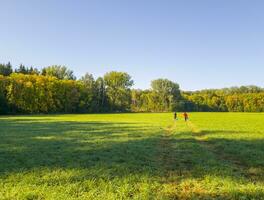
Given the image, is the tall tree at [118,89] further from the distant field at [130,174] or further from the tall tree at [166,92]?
the distant field at [130,174]

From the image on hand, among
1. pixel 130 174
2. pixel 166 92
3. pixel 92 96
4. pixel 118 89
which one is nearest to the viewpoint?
pixel 130 174

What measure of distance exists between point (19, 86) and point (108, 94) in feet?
135

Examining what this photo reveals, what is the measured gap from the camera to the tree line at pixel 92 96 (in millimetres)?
97188

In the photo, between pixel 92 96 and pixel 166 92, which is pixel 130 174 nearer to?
pixel 92 96

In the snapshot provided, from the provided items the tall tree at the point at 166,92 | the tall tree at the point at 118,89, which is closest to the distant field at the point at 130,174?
the tall tree at the point at 118,89

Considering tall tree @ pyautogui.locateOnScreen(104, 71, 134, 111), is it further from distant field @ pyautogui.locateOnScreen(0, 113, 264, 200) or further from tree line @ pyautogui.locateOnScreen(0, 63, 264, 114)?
distant field @ pyautogui.locateOnScreen(0, 113, 264, 200)

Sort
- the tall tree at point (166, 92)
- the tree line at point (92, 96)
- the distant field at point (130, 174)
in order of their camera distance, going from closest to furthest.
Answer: the distant field at point (130, 174) < the tree line at point (92, 96) < the tall tree at point (166, 92)

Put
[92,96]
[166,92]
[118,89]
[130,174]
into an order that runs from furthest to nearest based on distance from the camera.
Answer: [166,92]
[118,89]
[92,96]
[130,174]

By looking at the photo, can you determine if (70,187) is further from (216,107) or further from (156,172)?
(216,107)

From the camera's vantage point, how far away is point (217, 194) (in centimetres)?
766

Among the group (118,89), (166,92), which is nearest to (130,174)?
(118,89)

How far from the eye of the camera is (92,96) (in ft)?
402

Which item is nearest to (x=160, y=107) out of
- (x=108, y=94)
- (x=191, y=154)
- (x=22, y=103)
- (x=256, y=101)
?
(x=108, y=94)

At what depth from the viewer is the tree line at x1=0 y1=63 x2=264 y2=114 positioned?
9719 centimetres
